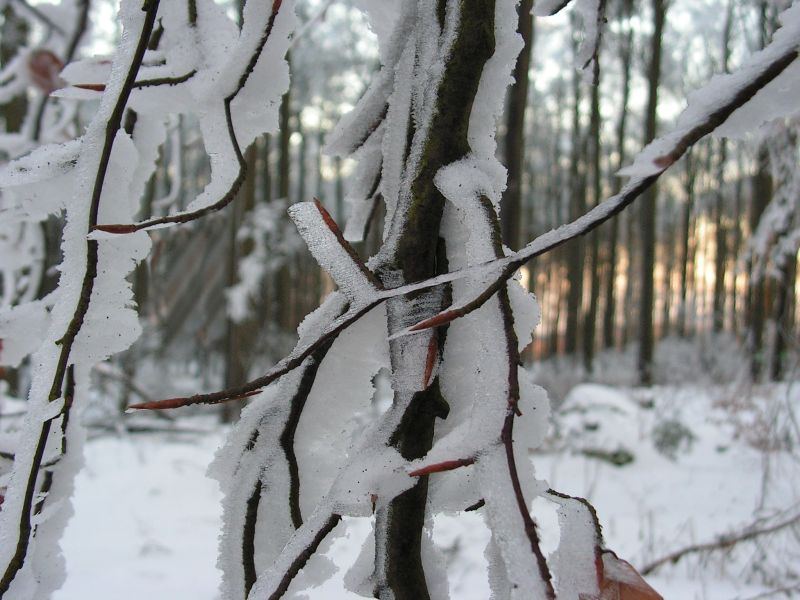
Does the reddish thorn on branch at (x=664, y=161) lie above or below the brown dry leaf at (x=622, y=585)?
above

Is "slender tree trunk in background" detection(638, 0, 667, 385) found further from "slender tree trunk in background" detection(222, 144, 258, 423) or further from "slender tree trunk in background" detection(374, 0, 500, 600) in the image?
"slender tree trunk in background" detection(374, 0, 500, 600)

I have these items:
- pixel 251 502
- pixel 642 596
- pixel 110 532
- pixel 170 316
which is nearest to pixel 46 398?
pixel 251 502

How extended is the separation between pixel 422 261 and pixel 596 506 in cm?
337

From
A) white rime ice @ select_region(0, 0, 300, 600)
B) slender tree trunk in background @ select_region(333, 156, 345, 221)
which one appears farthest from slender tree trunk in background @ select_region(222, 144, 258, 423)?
Result: slender tree trunk in background @ select_region(333, 156, 345, 221)

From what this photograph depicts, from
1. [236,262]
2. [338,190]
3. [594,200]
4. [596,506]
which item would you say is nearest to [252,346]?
[236,262]

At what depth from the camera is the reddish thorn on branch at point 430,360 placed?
0.39m

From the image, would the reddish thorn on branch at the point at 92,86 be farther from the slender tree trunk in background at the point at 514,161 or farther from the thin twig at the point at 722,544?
the slender tree trunk in background at the point at 514,161

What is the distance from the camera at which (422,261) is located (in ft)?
1.39

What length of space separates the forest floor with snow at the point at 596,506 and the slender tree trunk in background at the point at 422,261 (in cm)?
7

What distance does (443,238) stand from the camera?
44 centimetres

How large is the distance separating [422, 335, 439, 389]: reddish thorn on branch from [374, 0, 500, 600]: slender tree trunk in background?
0.02m

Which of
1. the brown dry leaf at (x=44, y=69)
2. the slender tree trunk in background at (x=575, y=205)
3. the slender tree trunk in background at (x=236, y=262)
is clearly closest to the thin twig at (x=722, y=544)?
the brown dry leaf at (x=44, y=69)

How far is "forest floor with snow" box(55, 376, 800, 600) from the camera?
1995mm

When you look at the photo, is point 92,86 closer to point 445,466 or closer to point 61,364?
point 61,364
